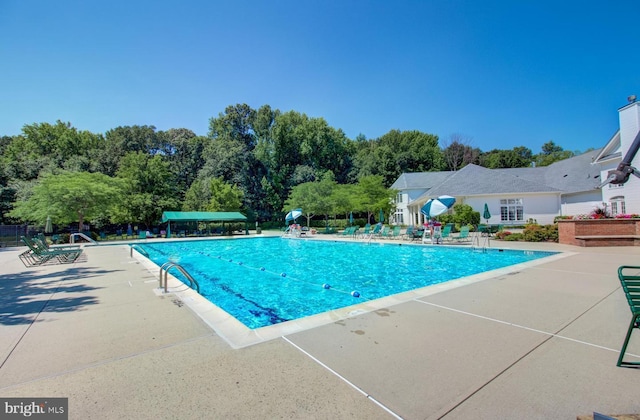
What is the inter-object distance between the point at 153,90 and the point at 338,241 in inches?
557

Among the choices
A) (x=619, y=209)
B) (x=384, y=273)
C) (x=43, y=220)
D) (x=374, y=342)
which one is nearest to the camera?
(x=374, y=342)

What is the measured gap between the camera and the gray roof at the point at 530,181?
2641cm

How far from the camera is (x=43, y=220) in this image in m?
23.1

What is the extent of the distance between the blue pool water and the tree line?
15213mm

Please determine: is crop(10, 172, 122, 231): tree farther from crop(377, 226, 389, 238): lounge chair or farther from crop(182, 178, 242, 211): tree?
crop(377, 226, 389, 238): lounge chair

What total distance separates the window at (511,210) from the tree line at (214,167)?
10588 mm

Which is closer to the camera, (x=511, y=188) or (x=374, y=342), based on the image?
(x=374, y=342)

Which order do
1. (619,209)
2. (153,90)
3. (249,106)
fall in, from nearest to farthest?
(153,90) → (619,209) → (249,106)

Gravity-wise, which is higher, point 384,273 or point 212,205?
point 212,205

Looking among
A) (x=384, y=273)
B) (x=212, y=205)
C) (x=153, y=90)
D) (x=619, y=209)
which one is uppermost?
(x=153, y=90)

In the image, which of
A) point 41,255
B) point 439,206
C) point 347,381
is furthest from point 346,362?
point 439,206

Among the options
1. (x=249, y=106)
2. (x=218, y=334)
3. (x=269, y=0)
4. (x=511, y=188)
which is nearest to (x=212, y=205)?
(x=249, y=106)

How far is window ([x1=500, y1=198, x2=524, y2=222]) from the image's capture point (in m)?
26.9

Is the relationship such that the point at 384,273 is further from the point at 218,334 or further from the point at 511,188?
the point at 511,188
